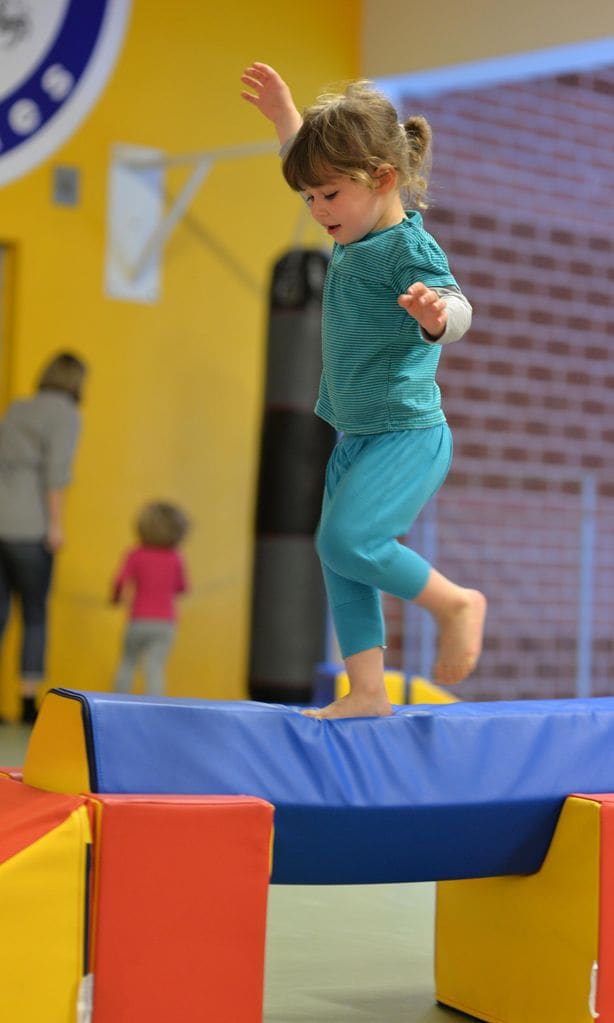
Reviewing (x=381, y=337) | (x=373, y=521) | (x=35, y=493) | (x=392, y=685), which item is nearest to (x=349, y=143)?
(x=381, y=337)

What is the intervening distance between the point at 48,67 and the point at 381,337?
148 inches

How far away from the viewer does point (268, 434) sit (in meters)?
5.67

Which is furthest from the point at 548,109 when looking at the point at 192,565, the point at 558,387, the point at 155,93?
the point at 192,565

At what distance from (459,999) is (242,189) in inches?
173

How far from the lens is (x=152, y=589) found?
17.7 ft

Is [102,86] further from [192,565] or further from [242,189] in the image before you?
[192,565]

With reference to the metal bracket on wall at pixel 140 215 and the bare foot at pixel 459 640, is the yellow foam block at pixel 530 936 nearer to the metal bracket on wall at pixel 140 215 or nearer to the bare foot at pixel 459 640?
the bare foot at pixel 459 640

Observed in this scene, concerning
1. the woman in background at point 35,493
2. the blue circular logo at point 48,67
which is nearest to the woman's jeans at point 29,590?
the woman in background at point 35,493

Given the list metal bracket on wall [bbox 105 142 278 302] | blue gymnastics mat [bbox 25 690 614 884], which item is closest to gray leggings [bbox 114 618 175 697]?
metal bracket on wall [bbox 105 142 278 302]

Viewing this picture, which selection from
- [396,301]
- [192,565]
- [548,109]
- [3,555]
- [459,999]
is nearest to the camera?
[396,301]

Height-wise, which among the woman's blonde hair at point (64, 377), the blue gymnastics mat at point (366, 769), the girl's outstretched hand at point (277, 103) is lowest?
the blue gymnastics mat at point (366, 769)

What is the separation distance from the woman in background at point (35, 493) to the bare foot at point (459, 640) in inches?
127

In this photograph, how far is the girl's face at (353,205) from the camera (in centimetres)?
212

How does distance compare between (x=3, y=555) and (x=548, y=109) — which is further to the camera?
(x=548, y=109)
